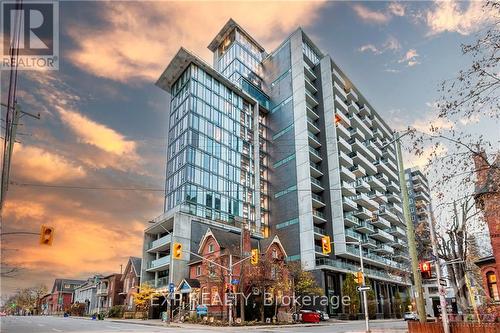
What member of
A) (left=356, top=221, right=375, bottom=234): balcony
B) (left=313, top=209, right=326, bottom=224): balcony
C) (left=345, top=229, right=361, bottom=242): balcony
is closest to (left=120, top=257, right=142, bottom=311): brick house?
(left=313, top=209, right=326, bottom=224): balcony

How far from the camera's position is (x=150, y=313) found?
Answer: 56.2 meters

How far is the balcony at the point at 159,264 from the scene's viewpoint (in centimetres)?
5748

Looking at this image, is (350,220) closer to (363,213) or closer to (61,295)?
(363,213)

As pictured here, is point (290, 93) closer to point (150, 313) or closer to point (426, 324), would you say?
point (150, 313)

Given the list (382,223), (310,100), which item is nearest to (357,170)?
(382,223)

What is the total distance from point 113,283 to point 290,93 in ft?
177

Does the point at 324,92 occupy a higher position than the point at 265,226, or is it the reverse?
the point at 324,92

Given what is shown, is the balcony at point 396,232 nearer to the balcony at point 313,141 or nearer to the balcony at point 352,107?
the balcony at point 352,107

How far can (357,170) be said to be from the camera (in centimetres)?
7762

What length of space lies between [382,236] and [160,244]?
47.8 m

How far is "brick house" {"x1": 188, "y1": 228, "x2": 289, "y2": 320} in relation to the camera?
37812 mm

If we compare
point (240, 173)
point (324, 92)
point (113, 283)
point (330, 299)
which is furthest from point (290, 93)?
point (113, 283)

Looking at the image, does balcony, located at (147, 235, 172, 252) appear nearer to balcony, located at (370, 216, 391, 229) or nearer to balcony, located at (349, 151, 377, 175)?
balcony, located at (349, 151, 377, 175)

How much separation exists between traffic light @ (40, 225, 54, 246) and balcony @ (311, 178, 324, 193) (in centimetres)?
5238
